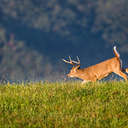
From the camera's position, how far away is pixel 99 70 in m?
18.2

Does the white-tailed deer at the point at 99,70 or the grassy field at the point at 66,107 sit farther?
the white-tailed deer at the point at 99,70

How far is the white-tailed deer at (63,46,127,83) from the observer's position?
17.6 m

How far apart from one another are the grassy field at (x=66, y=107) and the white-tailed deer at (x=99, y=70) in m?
6.25

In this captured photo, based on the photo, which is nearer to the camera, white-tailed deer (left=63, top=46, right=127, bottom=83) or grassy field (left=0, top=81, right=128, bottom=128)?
grassy field (left=0, top=81, right=128, bottom=128)

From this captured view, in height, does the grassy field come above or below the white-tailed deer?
below

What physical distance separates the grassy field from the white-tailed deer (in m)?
6.25

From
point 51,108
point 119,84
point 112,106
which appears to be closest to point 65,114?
point 51,108

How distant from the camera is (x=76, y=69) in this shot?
19484mm

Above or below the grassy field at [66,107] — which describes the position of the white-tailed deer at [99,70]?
above

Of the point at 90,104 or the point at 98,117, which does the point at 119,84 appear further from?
the point at 98,117

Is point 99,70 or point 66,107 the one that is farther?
point 99,70

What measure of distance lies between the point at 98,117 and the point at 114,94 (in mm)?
2426

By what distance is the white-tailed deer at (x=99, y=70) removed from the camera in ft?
57.7

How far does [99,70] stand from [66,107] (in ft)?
33.0
